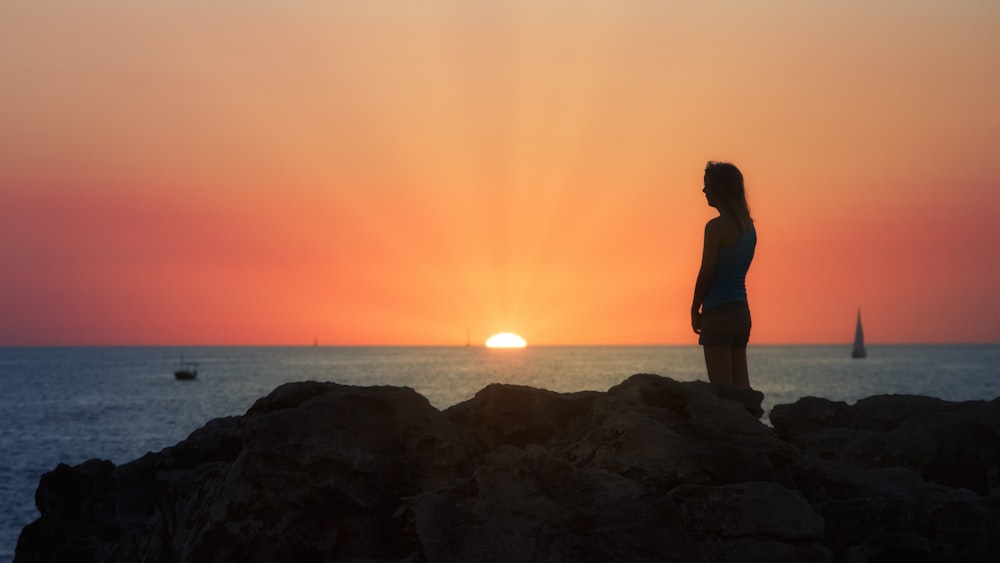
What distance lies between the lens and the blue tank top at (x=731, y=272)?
35.4 ft

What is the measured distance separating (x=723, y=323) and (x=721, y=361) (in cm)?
40

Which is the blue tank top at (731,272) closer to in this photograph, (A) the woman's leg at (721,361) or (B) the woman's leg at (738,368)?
(A) the woman's leg at (721,361)

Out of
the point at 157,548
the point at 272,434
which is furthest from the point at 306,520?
the point at 157,548

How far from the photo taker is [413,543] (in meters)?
7.54

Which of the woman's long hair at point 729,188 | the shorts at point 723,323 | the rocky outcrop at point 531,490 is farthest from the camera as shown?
the shorts at point 723,323

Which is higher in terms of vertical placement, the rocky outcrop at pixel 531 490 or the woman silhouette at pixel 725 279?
the woman silhouette at pixel 725 279

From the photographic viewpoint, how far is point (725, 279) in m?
10.9

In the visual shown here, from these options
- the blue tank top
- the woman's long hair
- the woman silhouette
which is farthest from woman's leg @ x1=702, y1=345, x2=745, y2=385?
the woman's long hair

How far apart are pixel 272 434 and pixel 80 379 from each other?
7373 inches

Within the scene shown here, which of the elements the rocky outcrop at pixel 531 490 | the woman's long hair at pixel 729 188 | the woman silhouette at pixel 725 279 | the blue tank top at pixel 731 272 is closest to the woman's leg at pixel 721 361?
the woman silhouette at pixel 725 279

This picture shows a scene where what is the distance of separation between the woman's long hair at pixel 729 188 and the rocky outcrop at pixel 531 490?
72.7 inches

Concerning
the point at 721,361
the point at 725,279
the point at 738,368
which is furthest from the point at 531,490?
the point at 738,368

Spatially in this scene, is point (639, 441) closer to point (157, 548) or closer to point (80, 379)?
point (157, 548)

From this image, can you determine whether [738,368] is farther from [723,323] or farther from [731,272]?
[731,272]
